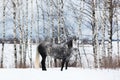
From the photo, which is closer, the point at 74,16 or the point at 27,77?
the point at 27,77

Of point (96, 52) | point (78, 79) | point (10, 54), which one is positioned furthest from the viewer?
point (10, 54)

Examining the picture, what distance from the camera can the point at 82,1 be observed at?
2412cm

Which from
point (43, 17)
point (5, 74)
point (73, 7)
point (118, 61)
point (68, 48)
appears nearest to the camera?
point (5, 74)

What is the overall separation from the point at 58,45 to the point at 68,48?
41 cm

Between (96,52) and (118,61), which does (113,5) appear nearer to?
(96,52)

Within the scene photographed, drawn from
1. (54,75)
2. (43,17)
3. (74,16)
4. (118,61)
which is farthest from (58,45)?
(43,17)

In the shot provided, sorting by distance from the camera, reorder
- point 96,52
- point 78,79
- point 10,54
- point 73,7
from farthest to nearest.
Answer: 1. point 10,54
2. point 73,7
3. point 96,52
4. point 78,79

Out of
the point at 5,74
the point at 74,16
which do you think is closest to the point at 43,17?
the point at 74,16

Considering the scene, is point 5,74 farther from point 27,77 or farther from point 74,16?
point 74,16

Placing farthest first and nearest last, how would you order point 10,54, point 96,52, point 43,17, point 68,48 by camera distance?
point 10,54, point 43,17, point 96,52, point 68,48

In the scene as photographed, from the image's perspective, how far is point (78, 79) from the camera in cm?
1154

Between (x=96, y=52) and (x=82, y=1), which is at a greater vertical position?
(x=82, y=1)

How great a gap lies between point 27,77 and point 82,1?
43.0 feet

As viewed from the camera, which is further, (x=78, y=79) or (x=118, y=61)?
(x=118, y=61)
